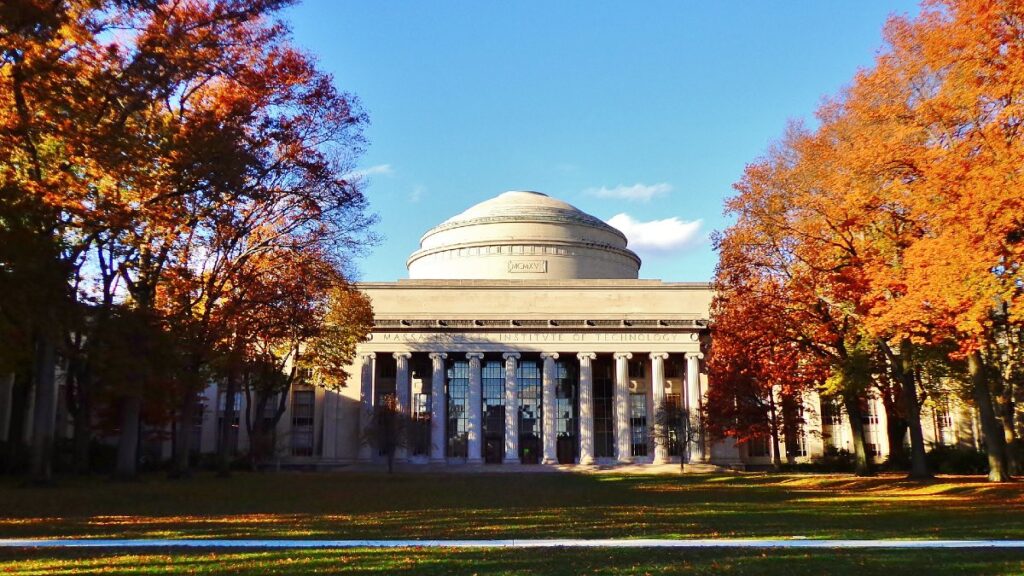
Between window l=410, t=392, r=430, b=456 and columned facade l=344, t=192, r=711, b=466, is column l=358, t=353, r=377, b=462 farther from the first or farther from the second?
window l=410, t=392, r=430, b=456

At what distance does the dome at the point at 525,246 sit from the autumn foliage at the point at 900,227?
137 ft

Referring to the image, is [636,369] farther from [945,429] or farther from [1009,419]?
[1009,419]

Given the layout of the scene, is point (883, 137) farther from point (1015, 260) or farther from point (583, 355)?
point (583, 355)

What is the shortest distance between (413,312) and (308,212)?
38.2 metres

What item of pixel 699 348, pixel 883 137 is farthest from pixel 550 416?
pixel 883 137

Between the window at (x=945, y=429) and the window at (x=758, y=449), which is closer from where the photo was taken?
the window at (x=945, y=429)

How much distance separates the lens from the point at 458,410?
66750 millimetres

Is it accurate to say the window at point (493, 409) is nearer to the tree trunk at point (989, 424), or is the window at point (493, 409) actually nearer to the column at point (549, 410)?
the column at point (549, 410)

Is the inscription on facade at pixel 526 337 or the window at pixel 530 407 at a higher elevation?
the inscription on facade at pixel 526 337

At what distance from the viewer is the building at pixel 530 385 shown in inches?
2534

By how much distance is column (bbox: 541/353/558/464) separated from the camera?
6412 centimetres

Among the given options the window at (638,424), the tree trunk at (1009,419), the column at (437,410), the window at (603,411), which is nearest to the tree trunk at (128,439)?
the column at (437,410)

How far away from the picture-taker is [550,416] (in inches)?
2562

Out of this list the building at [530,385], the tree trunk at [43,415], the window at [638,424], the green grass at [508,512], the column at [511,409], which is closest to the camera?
the green grass at [508,512]
